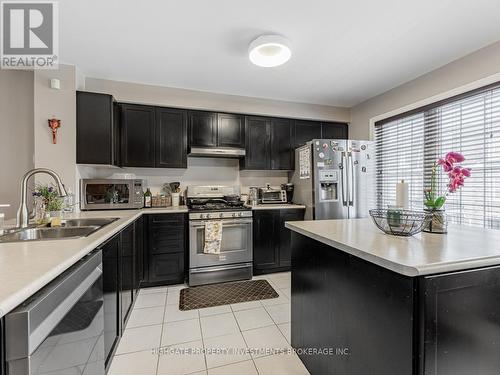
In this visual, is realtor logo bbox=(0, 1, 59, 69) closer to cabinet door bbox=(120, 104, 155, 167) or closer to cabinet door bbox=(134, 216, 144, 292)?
cabinet door bbox=(120, 104, 155, 167)

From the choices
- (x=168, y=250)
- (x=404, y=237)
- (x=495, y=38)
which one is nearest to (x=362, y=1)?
(x=495, y=38)

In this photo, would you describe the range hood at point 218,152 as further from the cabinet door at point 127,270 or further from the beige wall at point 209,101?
the cabinet door at point 127,270

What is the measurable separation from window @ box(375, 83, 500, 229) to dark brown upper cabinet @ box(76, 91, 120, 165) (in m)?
3.62

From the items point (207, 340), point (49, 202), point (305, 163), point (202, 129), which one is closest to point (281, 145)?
point (305, 163)

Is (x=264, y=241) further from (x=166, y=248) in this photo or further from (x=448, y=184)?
Result: (x=448, y=184)

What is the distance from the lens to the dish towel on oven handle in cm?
296

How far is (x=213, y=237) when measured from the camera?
2975mm

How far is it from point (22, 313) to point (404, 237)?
162 centimetres

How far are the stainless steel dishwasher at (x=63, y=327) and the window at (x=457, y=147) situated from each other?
10.7 ft

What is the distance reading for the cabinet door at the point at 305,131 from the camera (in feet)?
12.6

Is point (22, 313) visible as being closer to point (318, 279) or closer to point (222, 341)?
point (318, 279)

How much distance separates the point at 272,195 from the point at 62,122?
9.05 ft

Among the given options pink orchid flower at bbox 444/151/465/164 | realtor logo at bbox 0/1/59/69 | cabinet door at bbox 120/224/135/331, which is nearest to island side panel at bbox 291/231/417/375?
pink orchid flower at bbox 444/151/465/164

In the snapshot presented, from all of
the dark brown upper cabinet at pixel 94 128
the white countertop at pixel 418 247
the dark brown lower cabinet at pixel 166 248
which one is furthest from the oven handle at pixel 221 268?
the white countertop at pixel 418 247
